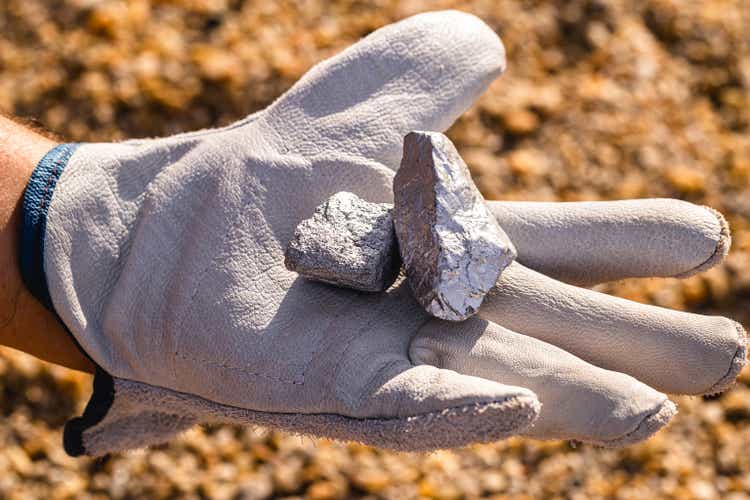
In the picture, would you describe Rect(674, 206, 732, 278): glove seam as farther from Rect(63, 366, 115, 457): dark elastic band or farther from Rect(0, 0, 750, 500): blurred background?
Rect(63, 366, 115, 457): dark elastic band

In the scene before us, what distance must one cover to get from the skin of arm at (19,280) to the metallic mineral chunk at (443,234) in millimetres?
759

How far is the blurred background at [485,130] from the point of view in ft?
7.98

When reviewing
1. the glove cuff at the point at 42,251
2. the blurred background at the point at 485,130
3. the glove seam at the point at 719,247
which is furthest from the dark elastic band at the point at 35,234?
the glove seam at the point at 719,247

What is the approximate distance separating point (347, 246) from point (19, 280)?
2.26 feet

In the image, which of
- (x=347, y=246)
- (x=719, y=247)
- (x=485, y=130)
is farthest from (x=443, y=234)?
(x=485, y=130)

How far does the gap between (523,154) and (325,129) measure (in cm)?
132

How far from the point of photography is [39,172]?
171cm

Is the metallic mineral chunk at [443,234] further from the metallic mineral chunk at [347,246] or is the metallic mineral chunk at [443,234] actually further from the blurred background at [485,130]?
the blurred background at [485,130]

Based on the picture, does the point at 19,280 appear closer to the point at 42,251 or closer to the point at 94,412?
the point at 42,251

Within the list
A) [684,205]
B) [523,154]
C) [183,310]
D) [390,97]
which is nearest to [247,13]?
[523,154]

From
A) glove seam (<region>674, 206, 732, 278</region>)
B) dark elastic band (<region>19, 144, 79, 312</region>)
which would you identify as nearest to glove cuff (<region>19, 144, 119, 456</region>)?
dark elastic band (<region>19, 144, 79, 312</region>)

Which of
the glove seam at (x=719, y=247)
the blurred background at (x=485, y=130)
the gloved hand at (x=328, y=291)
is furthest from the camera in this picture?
the blurred background at (x=485, y=130)

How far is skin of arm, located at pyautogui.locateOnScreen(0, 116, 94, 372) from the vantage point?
1673 millimetres

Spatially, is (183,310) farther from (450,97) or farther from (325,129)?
(450,97)
